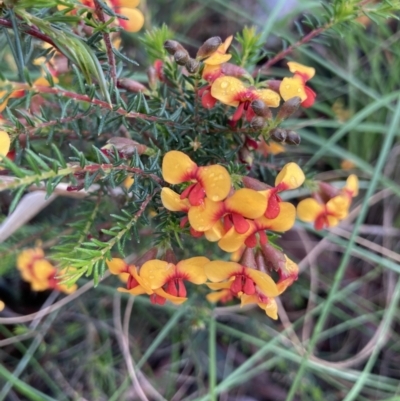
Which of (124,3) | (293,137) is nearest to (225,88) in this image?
(293,137)

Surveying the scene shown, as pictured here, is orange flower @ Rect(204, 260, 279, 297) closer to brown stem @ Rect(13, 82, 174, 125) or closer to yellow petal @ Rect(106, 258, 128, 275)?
yellow petal @ Rect(106, 258, 128, 275)

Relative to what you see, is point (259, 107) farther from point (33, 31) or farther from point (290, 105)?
point (33, 31)

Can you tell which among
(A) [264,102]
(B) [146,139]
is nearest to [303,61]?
(B) [146,139]

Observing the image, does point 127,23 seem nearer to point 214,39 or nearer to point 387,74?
point 214,39

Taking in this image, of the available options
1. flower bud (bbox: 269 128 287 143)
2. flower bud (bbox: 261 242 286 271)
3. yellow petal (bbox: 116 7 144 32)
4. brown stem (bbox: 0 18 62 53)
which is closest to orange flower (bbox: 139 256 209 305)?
flower bud (bbox: 261 242 286 271)

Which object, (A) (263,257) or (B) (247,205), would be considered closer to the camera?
(B) (247,205)

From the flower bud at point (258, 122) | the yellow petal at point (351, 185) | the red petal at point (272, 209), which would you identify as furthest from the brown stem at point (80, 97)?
the yellow petal at point (351, 185)
